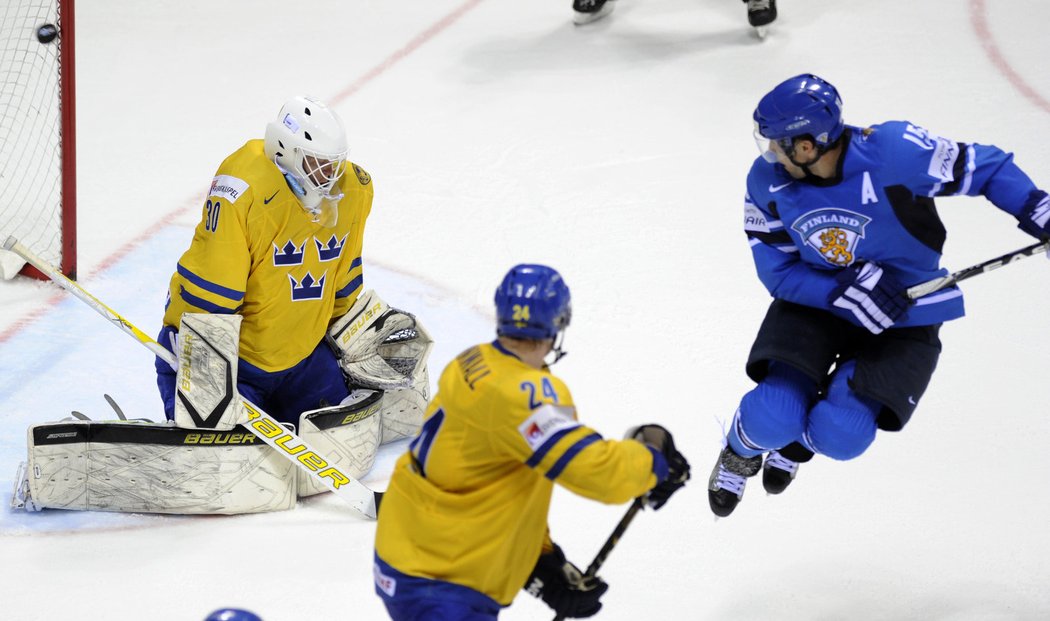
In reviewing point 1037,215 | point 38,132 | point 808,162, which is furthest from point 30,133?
point 1037,215

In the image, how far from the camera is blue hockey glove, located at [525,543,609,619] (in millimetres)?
2775

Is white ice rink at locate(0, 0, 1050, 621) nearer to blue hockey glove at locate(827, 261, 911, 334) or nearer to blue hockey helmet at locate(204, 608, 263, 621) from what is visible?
blue hockey glove at locate(827, 261, 911, 334)

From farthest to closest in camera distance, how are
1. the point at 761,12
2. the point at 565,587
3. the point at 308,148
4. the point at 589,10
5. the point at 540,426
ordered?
the point at 589,10 < the point at 761,12 < the point at 308,148 < the point at 565,587 < the point at 540,426

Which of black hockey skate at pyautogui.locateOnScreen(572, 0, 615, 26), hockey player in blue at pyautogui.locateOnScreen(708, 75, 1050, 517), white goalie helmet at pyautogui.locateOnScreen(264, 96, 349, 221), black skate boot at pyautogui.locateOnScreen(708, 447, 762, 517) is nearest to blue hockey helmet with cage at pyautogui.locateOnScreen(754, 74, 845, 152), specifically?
hockey player in blue at pyautogui.locateOnScreen(708, 75, 1050, 517)

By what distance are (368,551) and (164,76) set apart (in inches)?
158

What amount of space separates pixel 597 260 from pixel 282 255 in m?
1.76

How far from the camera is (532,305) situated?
2.53m

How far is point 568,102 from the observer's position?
6625mm

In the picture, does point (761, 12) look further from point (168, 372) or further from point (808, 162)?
→ point (168, 372)

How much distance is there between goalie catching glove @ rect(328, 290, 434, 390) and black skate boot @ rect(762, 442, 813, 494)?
4.07 ft

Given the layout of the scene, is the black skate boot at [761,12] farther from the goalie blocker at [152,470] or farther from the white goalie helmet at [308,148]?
the goalie blocker at [152,470]

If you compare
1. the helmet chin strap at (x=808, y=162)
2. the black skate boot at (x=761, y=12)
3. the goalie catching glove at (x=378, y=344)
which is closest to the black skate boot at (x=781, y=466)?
the helmet chin strap at (x=808, y=162)

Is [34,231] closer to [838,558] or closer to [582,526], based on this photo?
[582,526]

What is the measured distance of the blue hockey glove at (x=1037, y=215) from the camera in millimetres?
3152
